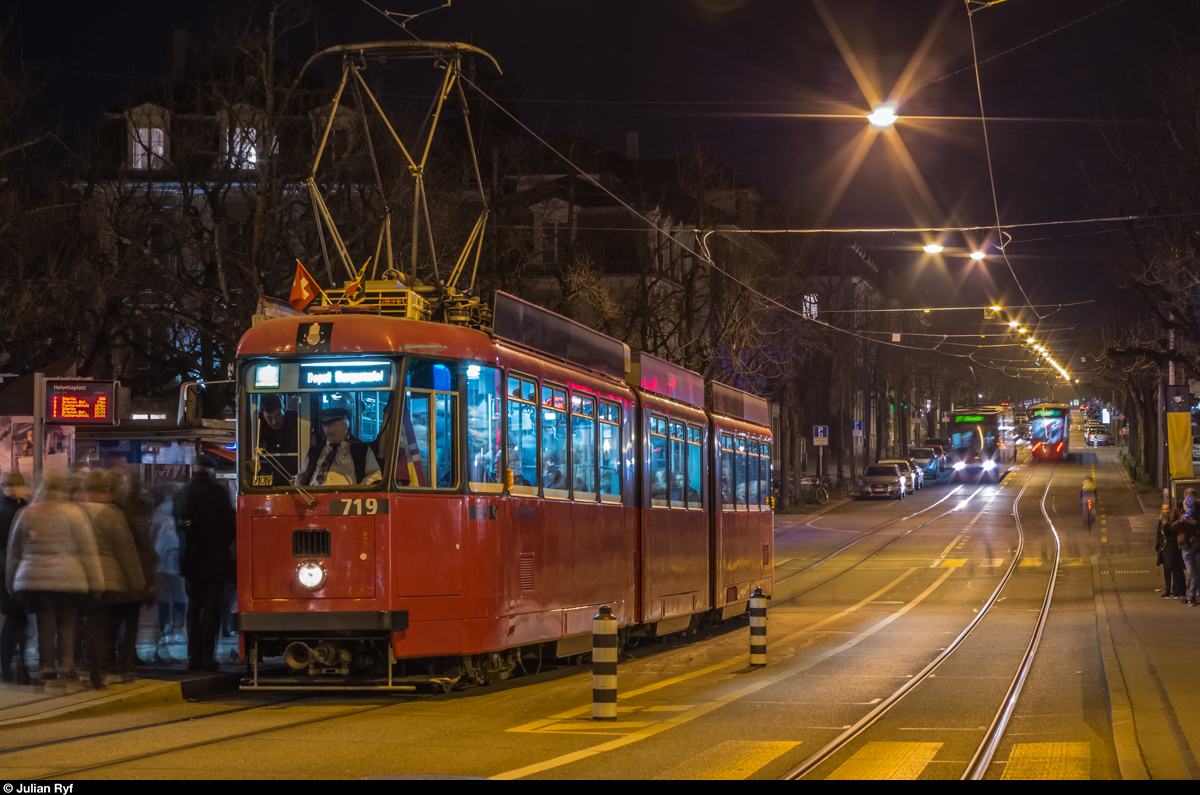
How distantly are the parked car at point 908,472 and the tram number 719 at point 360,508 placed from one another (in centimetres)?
5206

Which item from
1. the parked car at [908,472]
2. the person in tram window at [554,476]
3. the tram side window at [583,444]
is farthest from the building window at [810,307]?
the person in tram window at [554,476]

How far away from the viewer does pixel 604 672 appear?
35.8ft

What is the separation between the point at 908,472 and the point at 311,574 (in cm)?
5493

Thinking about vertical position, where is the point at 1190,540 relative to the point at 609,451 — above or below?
below

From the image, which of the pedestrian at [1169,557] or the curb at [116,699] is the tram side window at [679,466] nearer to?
the curb at [116,699]

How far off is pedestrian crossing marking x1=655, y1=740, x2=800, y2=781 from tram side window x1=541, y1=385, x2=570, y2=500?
4460 millimetres

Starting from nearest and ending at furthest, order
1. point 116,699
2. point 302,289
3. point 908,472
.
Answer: point 116,699, point 302,289, point 908,472

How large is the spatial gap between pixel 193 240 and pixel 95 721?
23511mm

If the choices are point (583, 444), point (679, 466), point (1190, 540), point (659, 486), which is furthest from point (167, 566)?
Answer: point (1190, 540)

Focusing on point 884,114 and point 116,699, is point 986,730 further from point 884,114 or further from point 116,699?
point 884,114

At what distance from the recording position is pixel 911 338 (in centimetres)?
7831

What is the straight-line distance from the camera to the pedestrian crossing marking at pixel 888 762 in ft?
27.4

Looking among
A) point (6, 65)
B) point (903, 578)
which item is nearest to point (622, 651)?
point (903, 578)
